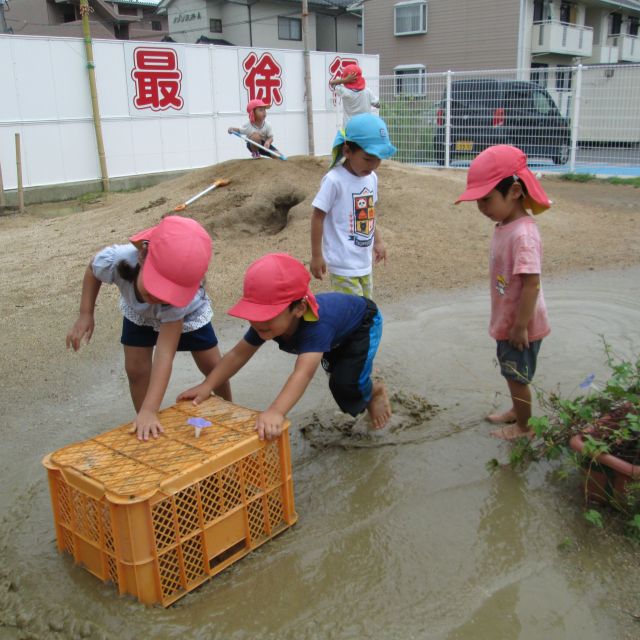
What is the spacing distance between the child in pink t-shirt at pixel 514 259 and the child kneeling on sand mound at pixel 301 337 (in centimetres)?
58

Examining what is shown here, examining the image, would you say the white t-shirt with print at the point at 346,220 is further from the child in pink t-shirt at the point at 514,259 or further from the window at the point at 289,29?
the window at the point at 289,29

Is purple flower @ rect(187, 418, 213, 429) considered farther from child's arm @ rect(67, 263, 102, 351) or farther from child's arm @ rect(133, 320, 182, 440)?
child's arm @ rect(67, 263, 102, 351)

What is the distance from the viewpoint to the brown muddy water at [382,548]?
2.01m

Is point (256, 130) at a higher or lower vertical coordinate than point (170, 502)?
higher

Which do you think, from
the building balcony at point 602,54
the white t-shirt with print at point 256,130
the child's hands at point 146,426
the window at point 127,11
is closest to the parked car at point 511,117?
the white t-shirt with print at point 256,130

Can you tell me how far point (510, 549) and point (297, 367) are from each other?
39.5 inches

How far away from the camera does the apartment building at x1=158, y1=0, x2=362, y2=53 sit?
25719 millimetres

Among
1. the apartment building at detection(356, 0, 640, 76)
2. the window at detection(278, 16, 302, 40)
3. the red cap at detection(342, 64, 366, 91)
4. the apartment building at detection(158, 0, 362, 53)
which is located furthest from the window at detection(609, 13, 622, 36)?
the red cap at detection(342, 64, 366, 91)

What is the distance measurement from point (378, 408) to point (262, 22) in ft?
84.3

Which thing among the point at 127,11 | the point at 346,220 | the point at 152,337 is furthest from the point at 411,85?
the point at 127,11

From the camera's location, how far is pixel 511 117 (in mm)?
12094

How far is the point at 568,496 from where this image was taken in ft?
8.57

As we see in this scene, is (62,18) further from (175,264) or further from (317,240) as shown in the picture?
(175,264)

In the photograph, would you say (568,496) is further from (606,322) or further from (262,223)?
(262,223)
